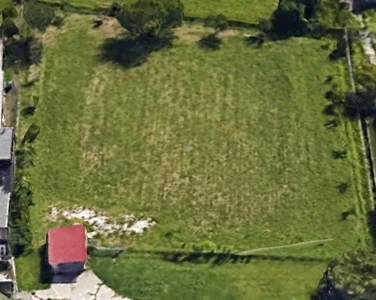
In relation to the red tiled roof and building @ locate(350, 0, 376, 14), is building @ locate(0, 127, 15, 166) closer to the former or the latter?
the red tiled roof

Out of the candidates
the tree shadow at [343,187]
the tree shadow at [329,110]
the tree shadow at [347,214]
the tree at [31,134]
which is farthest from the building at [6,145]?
the tree shadow at [329,110]

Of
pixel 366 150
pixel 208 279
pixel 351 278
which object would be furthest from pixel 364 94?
pixel 208 279

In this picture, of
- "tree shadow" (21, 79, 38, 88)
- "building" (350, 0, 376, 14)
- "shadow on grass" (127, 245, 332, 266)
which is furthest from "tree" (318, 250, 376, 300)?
"building" (350, 0, 376, 14)

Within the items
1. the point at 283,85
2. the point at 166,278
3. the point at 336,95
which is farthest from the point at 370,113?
the point at 166,278

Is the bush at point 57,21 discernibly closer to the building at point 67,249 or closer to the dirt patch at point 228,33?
the dirt patch at point 228,33

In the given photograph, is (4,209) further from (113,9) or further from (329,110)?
(329,110)

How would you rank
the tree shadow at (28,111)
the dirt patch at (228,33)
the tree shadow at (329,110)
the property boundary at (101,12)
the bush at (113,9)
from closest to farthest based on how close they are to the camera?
the tree shadow at (28,111), the tree shadow at (329,110), the dirt patch at (228,33), the property boundary at (101,12), the bush at (113,9)
